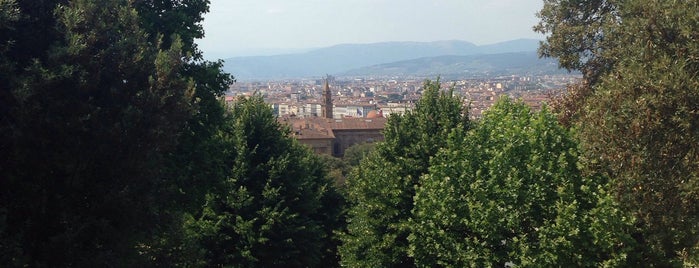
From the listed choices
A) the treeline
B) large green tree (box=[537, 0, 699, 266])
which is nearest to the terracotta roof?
Answer: the treeline

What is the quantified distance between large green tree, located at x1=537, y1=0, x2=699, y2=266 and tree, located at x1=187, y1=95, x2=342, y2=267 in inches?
331

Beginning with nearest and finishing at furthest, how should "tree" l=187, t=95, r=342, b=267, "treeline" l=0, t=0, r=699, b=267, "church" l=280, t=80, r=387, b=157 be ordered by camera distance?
"treeline" l=0, t=0, r=699, b=267
"tree" l=187, t=95, r=342, b=267
"church" l=280, t=80, r=387, b=157

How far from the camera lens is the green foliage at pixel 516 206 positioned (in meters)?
13.0

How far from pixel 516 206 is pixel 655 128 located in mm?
3537

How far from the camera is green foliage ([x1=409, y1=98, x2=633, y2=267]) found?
1296cm

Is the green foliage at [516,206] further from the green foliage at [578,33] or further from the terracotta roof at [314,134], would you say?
the terracotta roof at [314,134]

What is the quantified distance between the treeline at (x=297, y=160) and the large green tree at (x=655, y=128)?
4cm

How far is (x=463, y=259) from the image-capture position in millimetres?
14266

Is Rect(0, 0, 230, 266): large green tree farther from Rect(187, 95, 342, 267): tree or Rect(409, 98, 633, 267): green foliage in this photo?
Rect(409, 98, 633, 267): green foliage

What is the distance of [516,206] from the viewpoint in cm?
1373

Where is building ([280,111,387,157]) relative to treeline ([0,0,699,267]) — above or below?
below

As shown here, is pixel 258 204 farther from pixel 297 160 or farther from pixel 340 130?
pixel 340 130

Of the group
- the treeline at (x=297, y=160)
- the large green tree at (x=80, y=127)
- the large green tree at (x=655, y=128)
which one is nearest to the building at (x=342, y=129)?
the treeline at (x=297, y=160)

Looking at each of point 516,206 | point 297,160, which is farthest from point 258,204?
point 516,206
